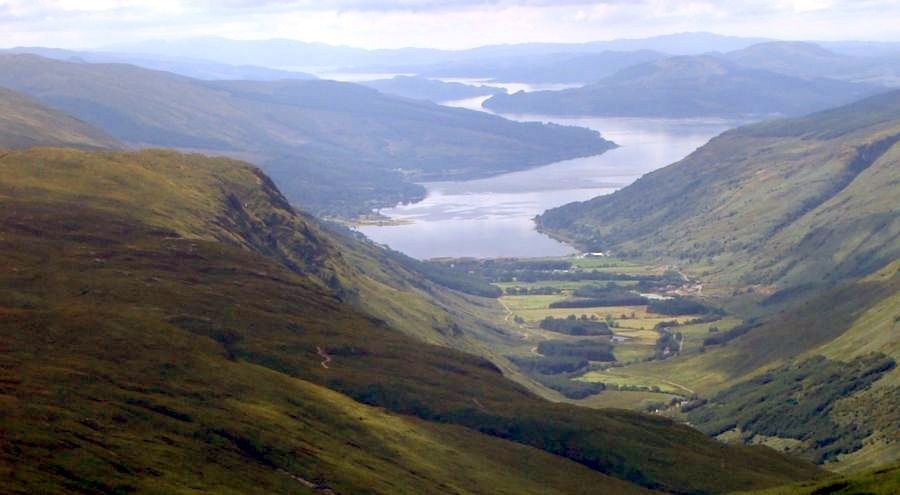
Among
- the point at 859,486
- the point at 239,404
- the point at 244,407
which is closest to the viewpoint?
the point at 859,486

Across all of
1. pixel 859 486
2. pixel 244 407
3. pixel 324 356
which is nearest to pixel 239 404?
pixel 244 407

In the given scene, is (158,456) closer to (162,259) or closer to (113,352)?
(113,352)

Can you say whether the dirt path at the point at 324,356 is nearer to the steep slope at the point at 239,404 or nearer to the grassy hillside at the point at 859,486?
the steep slope at the point at 239,404

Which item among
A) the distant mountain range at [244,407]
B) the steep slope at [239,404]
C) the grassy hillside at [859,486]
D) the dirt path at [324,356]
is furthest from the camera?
the dirt path at [324,356]

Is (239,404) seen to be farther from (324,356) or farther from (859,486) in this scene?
(859,486)

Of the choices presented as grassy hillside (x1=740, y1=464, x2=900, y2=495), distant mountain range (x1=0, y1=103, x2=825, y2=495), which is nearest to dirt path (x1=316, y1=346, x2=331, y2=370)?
distant mountain range (x1=0, y1=103, x2=825, y2=495)

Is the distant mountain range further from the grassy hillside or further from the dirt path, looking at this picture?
the grassy hillside

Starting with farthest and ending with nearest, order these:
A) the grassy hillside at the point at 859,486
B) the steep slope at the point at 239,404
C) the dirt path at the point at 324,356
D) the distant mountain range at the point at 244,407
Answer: the dirt path at the point at 324,356 → the grassy hillside at the point at 859,486 → the steep slope at the point at 239,404 → the distant mountain range at the point at 244,407

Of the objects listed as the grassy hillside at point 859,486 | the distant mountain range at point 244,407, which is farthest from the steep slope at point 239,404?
the grassy hillside at point 859,486
